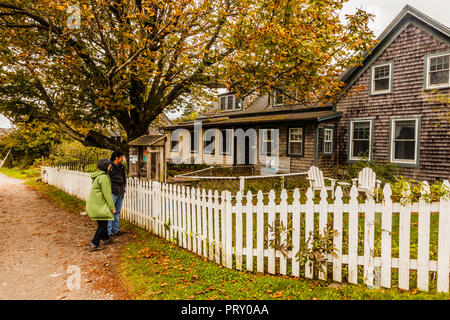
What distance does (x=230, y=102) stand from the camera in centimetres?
2541

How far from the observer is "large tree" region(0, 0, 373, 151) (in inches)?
303

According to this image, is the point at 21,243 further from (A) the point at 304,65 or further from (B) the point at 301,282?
(A) the point at 304,65

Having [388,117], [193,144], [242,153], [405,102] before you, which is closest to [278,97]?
[388,117]

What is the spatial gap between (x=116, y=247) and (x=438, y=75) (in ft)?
49.4

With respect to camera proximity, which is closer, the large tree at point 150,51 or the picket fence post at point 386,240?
the picket fence post at point 386,240

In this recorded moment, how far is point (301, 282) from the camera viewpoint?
14.0 feet

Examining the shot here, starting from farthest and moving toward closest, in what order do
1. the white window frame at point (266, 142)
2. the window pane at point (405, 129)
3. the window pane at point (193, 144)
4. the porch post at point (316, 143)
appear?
1. the window pane at point (193, 144)
2. the white window frame at point (266, 142)
3. the porch post at point (316, 143)
4. the window pane at point (405, 129)

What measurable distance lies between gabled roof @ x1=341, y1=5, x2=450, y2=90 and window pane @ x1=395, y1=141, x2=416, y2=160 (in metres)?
4.34

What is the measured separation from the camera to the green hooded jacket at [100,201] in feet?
19.5

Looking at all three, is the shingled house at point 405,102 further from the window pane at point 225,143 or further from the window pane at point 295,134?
the window pane at point 225,143

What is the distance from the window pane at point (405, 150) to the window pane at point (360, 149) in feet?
A: 4.95

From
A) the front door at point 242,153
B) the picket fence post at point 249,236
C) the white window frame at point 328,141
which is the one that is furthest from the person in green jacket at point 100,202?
the front door at point 242,153
